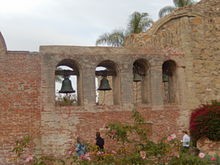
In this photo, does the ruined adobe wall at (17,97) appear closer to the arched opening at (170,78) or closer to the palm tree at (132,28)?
the arched opening at (170,78)

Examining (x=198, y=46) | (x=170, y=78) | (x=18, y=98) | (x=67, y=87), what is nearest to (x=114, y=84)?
(x=67, y=87)

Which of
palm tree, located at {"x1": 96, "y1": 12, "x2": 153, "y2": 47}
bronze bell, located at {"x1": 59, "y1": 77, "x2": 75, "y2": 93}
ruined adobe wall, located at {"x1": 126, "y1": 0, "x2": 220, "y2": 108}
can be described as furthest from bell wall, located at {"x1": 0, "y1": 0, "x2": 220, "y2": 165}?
palm tree, located at {"x1": 96, "y1": 12, "x2": 153, "y2": 47}

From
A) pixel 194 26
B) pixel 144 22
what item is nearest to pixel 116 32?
pixel 144 22

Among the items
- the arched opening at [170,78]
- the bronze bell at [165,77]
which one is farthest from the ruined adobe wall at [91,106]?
the bronze bell at [165,77]

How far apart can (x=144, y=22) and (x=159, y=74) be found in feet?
57.6

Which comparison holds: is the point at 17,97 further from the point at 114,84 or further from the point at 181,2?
the point at 181,2

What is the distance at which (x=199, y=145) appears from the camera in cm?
1634

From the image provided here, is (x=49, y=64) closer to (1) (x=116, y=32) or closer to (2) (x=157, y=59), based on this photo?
(2) (x=157, y=59)

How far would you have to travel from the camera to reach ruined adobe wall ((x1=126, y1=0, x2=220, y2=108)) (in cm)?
1714

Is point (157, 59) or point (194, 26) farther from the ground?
point (194, 26)

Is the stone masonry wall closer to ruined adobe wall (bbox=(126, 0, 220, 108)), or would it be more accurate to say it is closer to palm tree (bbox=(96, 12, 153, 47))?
ruined adobe wall (bbox=(126, 0, 220, 108))

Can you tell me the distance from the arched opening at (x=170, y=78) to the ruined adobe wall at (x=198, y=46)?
1.61ft

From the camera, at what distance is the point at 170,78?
17.6 meters

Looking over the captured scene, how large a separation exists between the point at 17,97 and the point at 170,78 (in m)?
6.09
